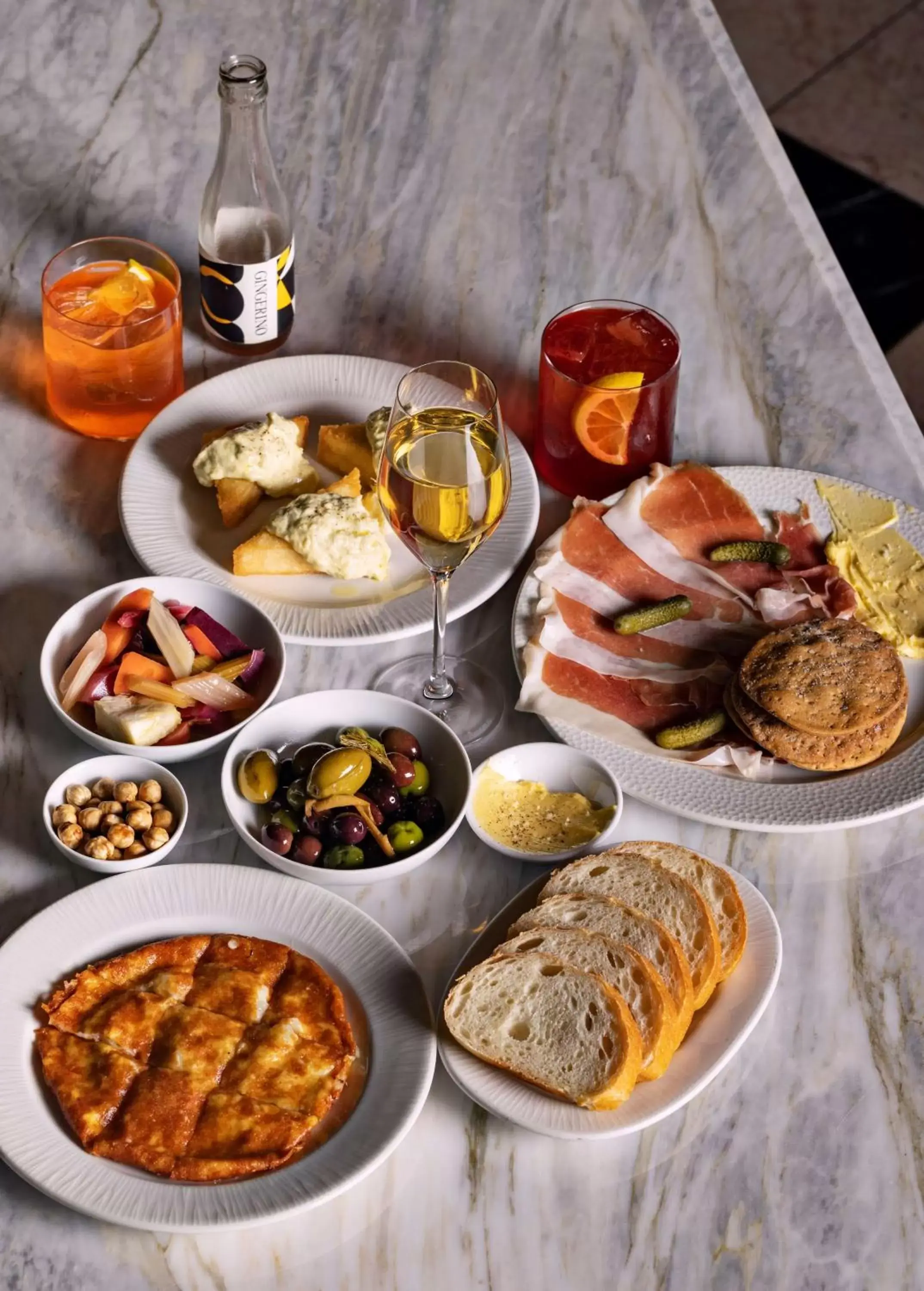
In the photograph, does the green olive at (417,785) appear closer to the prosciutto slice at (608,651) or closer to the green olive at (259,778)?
the green olive at (259,778)

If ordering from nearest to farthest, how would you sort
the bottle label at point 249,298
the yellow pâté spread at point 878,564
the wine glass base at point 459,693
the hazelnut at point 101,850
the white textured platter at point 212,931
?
the white textured platter at point 212,931 < the hazelnut at point 101,850 < the wine glass base at point 459,693 < the yellow pâté spread at point 878,564 < the bottle label at point 249,298

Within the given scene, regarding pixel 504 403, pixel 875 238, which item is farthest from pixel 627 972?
pixel 875 238

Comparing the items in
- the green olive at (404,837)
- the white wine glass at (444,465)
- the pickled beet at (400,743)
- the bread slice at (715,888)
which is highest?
the white wine glass at (444,465)

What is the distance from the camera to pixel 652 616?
1.84 m

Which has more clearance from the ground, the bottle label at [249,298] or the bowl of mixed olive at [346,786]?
the bottle label at [249,298]

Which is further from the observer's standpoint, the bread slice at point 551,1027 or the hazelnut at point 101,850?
the hazelnut at point 101,850

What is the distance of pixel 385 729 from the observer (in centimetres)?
167

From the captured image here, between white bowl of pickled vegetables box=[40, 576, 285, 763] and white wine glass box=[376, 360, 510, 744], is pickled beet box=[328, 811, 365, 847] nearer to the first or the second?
white bowl of pickled vegetables box=[40, 576, 285, 763]

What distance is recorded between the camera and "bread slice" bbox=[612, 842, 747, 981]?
4.85ft

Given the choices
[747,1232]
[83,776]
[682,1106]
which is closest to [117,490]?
[83,776]

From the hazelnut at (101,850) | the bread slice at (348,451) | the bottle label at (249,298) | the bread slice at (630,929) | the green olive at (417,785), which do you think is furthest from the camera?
the bottle label at (249,298)

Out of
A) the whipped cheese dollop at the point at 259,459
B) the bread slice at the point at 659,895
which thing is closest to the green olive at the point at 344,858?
the bread slice at the point at 659,895

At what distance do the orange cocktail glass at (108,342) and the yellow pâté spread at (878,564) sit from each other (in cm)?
96

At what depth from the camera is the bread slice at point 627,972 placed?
137 centimetres
